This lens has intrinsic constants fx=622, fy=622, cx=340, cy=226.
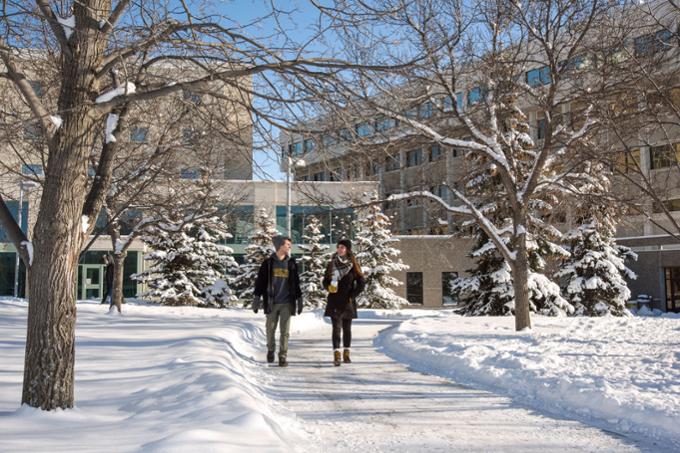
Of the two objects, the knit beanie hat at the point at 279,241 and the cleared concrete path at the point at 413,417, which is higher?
the knit beanie hat at the point at 279,241

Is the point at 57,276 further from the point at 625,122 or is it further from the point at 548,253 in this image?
the point at 548,253

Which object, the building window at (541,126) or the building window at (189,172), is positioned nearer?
the building window at (189,172)

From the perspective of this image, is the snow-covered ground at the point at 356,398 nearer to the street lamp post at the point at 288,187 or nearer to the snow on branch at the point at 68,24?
the street lamp post at the point at 288,187

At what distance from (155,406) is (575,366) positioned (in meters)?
5.30

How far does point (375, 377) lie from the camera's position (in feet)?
26.5

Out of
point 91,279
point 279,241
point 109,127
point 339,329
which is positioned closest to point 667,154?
point 339,329

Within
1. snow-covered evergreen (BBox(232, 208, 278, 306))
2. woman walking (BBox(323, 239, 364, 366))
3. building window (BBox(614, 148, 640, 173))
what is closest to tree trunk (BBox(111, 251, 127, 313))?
woman walking (BBox(323, 239, 364, 366))

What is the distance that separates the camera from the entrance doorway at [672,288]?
36719mm

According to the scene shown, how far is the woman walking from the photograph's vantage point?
379 inches

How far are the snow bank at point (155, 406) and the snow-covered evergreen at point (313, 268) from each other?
2571cm

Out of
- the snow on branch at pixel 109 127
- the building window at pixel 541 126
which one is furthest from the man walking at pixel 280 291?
the building window at pixel 541 126

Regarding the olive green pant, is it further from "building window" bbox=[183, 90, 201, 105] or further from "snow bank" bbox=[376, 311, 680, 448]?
"building window" bbox=[183, 90, 201, 105]

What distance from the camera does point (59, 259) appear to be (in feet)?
16.1

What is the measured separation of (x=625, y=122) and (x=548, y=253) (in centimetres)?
1469
